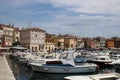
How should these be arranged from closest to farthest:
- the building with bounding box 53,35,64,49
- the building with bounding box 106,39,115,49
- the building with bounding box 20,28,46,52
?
the building with bounding box 20,28,46,52
the building with bounding box 53,35,64,49
the building with bounding box 106,39,115,49

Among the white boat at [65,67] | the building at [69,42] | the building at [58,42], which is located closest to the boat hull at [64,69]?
the white boat at [65,67]

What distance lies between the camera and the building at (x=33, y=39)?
136125mm

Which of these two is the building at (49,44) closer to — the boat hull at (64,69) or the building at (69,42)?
the building at (69,42)

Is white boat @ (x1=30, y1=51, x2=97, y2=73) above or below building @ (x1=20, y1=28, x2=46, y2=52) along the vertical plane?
below

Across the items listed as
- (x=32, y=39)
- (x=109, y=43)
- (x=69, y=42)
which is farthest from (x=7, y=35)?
(x=109, y=43)

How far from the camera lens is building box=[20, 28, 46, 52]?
13612 cm

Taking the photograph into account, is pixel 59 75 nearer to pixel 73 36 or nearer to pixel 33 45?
pixel 33 45

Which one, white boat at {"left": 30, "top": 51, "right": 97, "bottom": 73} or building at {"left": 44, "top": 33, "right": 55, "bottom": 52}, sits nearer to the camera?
white boat at {"left": 30, "top": 51, "right": 97, "bottom": 73}

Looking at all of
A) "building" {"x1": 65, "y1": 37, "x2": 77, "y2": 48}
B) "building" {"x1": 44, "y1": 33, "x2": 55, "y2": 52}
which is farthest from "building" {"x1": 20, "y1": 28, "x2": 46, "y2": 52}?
"building" {"x1": 65, "y1": 37, "x2": 77, "y2": 48}

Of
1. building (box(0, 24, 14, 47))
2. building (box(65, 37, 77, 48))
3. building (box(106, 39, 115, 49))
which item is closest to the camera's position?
building (box(0, 24, 14, 47))

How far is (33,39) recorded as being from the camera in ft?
454

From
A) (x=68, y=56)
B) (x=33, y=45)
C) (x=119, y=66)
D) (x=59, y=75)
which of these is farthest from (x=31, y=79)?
(x=33, y=45)

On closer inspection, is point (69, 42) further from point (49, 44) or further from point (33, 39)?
point (33, 39)

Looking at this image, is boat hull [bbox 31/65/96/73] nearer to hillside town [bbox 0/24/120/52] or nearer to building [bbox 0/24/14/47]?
hillside town [bbox 0/24/120/52]
